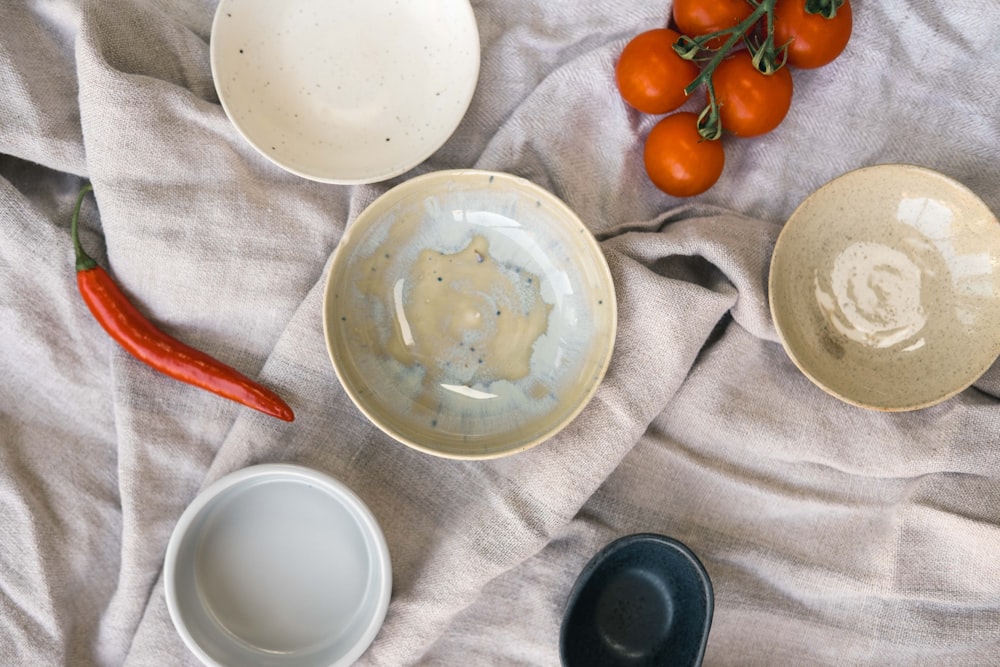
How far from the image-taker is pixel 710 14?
107 cm

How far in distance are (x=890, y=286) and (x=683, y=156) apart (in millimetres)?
332

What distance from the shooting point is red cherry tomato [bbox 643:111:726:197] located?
1.08 metres

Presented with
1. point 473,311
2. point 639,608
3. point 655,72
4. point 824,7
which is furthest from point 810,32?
point 639,608

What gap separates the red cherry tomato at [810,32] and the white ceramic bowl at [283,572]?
0.82 m

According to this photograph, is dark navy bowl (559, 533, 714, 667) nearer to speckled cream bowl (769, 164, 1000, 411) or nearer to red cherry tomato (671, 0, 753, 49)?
speckled cream bowl (769, 164, 1000, 411)

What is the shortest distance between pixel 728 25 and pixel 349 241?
0.56m

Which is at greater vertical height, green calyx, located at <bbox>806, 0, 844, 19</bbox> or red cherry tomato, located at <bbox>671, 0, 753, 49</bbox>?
green calyx, located at <bbox>806, 0, 844, 19</bbox>

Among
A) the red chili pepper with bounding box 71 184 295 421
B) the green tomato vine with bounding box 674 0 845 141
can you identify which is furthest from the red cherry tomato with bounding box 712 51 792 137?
the red chili pepper with bounding box 71 184 295 421

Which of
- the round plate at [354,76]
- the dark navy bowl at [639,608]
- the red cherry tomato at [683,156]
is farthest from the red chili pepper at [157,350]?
the red cherry tomato at [683,156]

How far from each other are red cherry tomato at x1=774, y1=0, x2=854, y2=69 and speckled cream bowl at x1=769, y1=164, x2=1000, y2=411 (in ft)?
0.53

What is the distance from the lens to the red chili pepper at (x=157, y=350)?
42.2 inches

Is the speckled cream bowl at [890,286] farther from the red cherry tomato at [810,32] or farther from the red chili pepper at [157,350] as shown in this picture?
the red chili pepper at [157,350]

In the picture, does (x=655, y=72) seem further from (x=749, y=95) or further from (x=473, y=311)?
(x=473, y=311)

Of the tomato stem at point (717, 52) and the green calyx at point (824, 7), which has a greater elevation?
the green calyx at point (824, 7)
